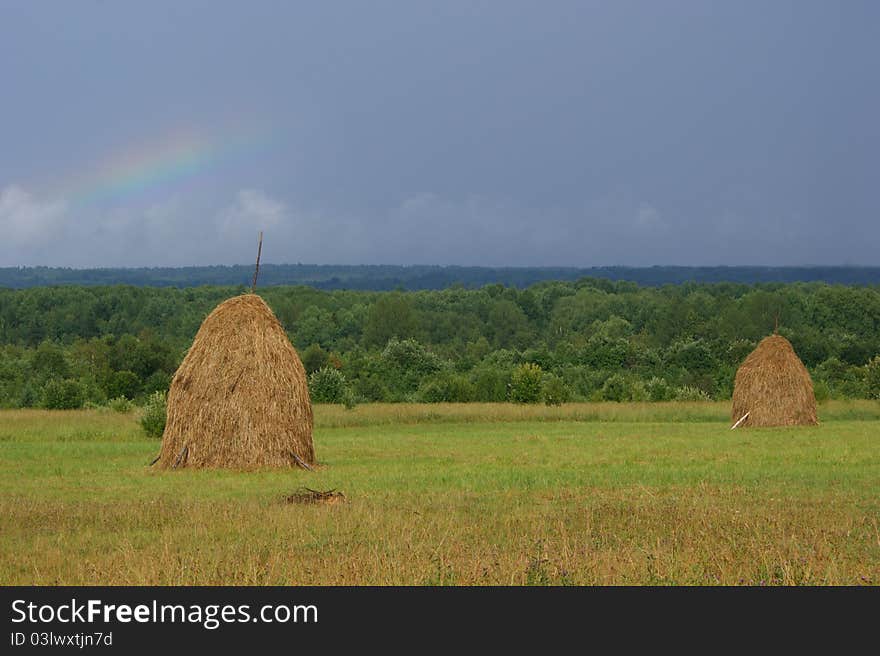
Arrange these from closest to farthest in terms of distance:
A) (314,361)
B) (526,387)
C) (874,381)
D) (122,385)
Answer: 1. (526,387)
2. (122,385)
3. (874,381)
4. (314,361)

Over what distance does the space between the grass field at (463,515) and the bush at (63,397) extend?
1653cm

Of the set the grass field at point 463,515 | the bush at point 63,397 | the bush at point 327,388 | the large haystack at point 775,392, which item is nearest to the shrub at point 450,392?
the bush at point 327,388

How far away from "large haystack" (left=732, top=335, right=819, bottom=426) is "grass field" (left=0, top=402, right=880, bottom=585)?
6776mm

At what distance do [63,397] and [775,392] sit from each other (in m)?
28.5

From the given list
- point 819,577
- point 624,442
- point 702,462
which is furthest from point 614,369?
point 819,577

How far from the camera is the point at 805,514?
14.8 meters

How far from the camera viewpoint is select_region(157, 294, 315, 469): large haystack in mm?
22000

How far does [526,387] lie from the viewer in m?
50.8

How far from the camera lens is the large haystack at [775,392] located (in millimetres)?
36688

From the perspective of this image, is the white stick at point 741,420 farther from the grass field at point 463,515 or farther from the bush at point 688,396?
the bush at point 688,396

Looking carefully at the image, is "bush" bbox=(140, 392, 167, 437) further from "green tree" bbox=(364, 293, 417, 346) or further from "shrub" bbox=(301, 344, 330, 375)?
"green tree" bbox=(364, 293, 417, 346)

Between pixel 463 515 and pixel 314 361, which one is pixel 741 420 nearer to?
pixel 463 515

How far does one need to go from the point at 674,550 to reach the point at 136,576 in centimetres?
564

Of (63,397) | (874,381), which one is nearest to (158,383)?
(63,397)
